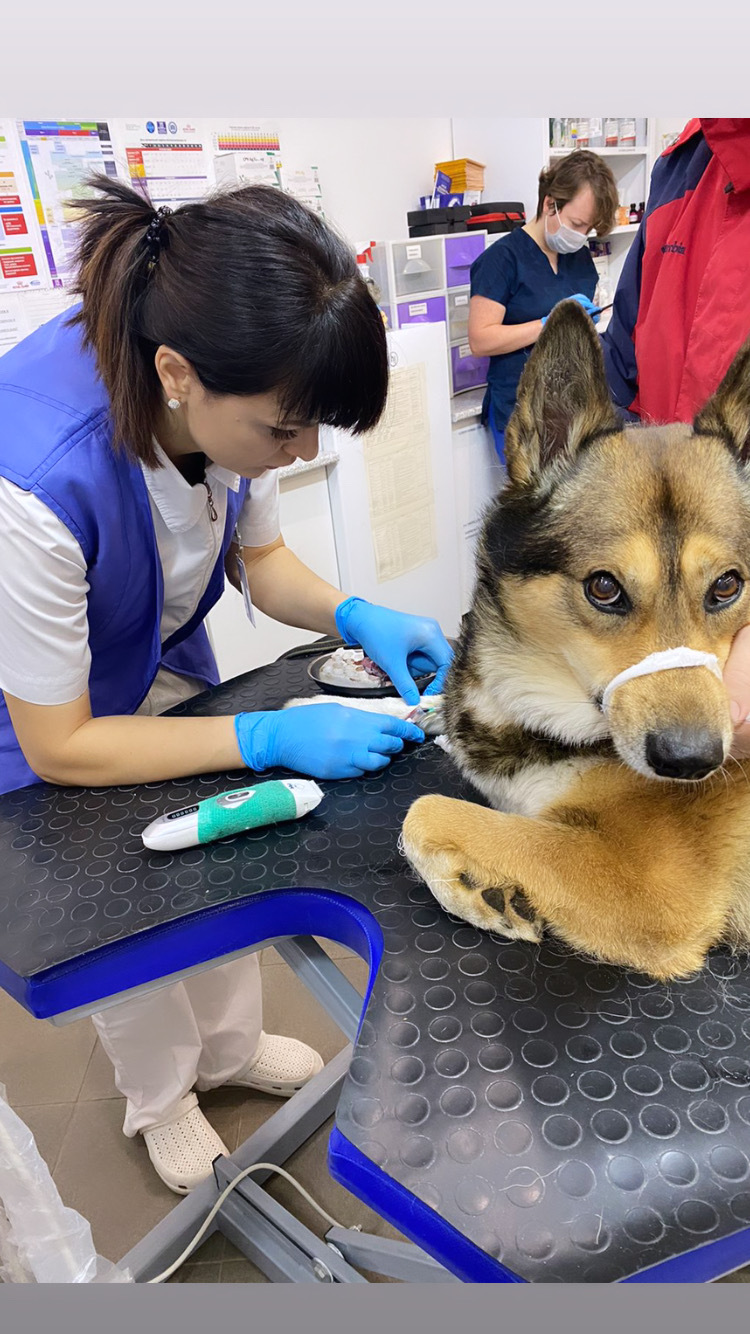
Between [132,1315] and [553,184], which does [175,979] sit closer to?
[132,1315]

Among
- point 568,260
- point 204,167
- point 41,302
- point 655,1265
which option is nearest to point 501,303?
point 568,260

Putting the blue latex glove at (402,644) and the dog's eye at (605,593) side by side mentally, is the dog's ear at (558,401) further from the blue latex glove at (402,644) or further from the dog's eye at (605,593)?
the blue latex glove at (402,644)

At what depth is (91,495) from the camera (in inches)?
50.9

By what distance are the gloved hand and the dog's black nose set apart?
0.55m

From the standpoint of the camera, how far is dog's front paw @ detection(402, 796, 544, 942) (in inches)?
37.3

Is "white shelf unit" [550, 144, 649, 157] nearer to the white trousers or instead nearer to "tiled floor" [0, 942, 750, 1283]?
"tiled floor" [0, 942, 750, 1283]

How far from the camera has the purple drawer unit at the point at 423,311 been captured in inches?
151

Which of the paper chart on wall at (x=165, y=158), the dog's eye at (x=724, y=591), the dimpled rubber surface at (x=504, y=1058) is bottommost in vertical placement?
the dimpled rubber surface at (x=504, y=1058)

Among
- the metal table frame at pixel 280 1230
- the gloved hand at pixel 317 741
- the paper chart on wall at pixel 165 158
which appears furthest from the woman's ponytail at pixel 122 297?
the paper chart on wall at pixel 165 158

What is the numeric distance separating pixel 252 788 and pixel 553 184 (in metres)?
3.71

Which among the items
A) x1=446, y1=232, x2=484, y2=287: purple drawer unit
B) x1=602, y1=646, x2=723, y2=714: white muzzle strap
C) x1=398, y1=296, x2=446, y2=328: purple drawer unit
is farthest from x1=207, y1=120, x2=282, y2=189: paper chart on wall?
x1=602, y1=646, x2=723, y2=714: white muzzle strap

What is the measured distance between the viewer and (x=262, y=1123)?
6.61 ft

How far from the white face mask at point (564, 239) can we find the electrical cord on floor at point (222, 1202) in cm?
394

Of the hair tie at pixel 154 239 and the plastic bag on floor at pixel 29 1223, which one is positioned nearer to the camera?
the plastic bag on floor at pixel 29 1223
